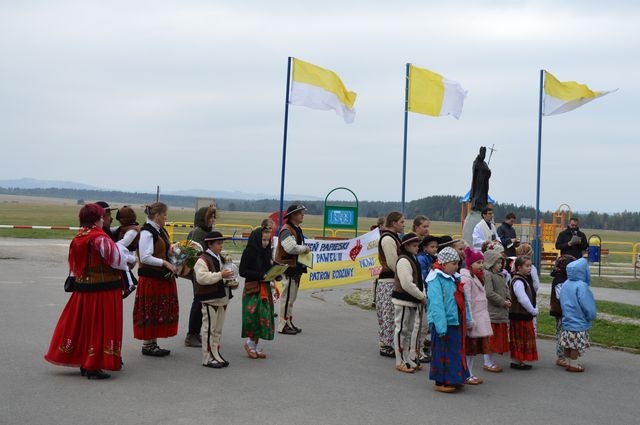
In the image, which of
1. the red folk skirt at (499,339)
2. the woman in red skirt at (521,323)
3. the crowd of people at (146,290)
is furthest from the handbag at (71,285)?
the woman in red skirt at (521,323)

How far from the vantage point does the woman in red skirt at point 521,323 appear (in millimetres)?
8945

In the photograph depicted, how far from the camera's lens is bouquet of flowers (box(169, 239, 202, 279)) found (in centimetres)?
855

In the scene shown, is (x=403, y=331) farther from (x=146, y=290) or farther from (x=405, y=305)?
(x=146, y=290)

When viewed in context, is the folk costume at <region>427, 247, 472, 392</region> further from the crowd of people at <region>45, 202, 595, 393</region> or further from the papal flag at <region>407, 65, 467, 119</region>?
the papal flag at <region>407, 65, 467, 119</region>

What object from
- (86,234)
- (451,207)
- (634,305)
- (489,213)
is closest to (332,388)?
(86,234)

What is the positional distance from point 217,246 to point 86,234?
1.53 m

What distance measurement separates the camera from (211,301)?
846 cm

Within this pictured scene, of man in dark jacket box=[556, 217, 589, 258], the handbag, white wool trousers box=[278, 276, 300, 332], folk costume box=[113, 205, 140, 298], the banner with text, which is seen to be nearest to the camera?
the handbag

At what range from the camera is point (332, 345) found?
10062mm

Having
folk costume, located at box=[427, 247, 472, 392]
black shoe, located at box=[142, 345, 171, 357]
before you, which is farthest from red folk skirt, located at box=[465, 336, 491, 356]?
black shoe, located at box=[142, 345, 171, 357]

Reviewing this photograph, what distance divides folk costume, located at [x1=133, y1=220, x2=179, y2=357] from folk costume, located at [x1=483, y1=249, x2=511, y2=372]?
3.72 metres

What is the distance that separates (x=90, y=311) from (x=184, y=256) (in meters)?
1.32

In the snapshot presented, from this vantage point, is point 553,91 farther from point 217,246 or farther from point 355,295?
point 217,246

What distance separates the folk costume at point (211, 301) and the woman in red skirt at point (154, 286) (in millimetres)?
366
